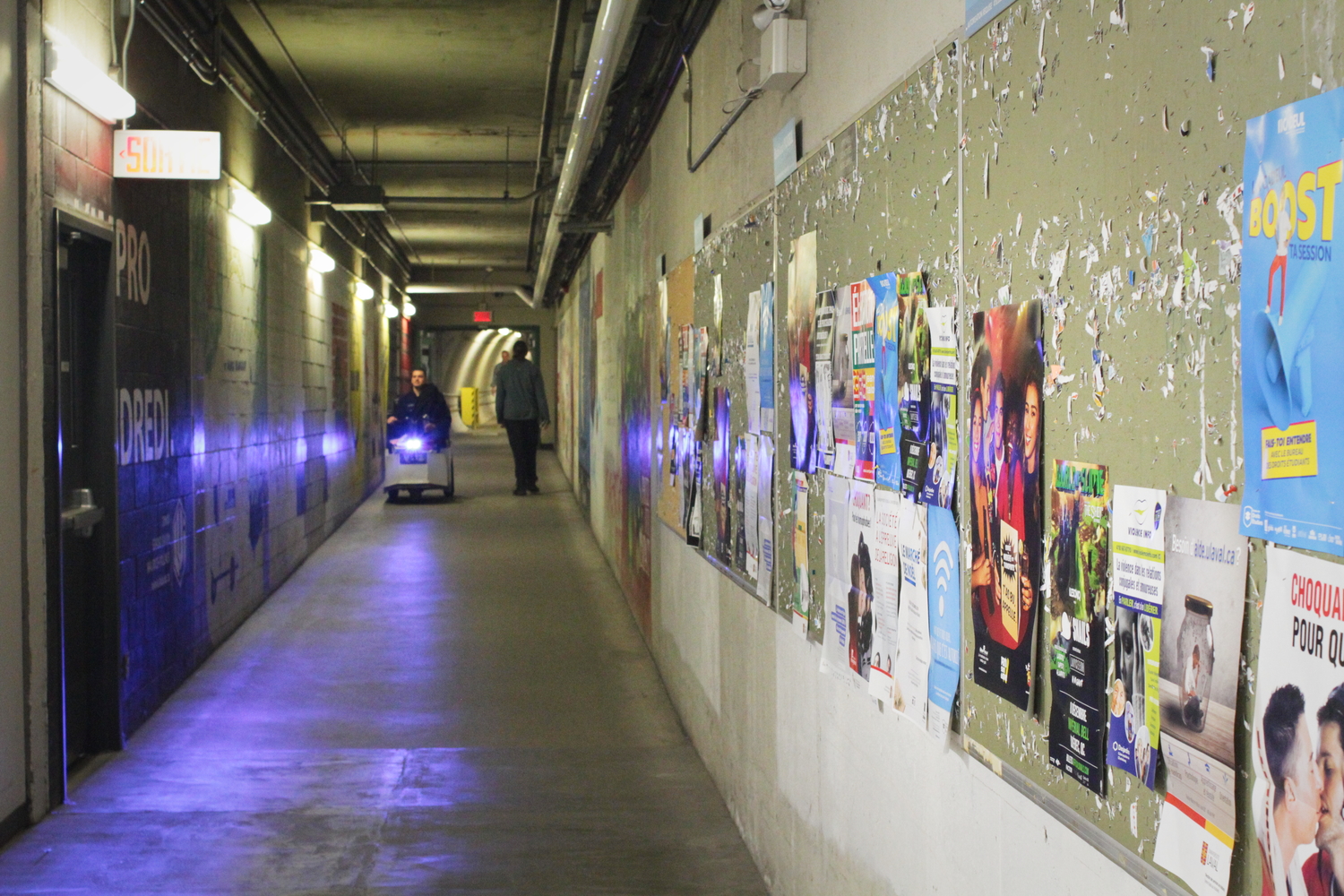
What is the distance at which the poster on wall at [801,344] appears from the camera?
2812mm

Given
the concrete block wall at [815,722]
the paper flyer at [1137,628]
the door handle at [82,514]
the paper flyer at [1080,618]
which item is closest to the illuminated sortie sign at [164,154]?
the door handle at [82,514]

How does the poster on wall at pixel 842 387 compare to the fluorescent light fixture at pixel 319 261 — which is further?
the fluorescent light fixture at pixel 319 261

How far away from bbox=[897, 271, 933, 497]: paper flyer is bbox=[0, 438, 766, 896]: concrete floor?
6.28 ft

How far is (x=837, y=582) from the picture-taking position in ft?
8.65

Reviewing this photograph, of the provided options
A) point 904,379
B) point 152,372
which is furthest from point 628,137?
point 904,379

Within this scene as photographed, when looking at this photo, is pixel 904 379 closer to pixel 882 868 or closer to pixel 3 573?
pixel 882 868

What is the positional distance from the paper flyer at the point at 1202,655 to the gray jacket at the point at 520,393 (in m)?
13.5

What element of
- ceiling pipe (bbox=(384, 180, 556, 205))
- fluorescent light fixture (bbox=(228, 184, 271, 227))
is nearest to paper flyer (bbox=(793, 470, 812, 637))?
fluorescent light fixture (bbox=(228, 184, 271, 227))

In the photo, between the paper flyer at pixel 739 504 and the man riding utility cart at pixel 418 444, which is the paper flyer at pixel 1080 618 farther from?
the man riding utility cart at pixel 418 444

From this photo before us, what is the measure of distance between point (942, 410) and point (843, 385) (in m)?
0.56

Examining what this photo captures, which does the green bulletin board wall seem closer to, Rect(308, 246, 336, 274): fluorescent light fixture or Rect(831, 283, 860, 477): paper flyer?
Rect(831, 283, 860, 477): paper flyer

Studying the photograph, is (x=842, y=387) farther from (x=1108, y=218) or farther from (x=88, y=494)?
(x=88, y=494)

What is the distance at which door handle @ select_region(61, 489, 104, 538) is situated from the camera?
4.41 m

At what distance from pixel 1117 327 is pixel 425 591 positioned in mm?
7454
